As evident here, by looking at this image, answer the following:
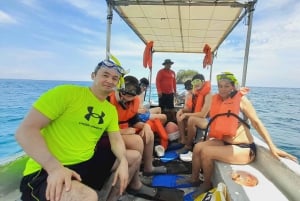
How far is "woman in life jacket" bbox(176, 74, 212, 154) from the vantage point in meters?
3.96

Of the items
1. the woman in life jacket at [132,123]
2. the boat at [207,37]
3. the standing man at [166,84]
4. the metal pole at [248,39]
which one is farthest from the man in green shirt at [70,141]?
the standing man at [166,84]

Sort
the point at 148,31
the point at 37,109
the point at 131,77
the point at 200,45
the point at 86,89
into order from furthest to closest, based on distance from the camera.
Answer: the point at 200,45
the point at 148,31
the point at 131,77
the point at 86,89
the point at 37,109

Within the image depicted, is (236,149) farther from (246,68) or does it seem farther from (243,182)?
(246,68)

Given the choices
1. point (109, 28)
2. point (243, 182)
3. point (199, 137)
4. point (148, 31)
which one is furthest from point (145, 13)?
point (243, 182)

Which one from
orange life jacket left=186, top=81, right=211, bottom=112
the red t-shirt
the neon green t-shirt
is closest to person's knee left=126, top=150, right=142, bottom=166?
the neon green t-shirt

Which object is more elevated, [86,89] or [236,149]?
[86,89]

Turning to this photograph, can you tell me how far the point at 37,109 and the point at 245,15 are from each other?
326 cm

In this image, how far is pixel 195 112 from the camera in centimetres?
437

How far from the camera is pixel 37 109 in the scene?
4.90ft

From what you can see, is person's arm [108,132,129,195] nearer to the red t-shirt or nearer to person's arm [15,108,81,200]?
person's arm [15,108,81,200]

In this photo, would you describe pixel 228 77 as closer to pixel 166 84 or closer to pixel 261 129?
pixel 261 129

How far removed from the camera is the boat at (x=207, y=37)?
214cm

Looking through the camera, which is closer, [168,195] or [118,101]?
[168,195]

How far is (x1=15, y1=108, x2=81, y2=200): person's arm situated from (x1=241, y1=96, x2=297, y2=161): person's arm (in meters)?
1.92
